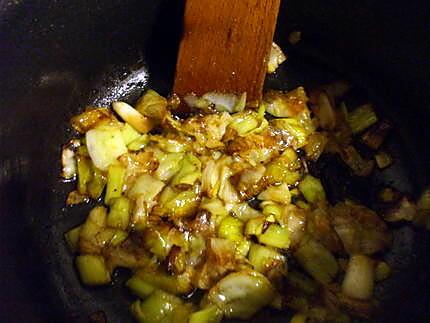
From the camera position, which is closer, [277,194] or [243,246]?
[243,246]

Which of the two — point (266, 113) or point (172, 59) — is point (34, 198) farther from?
point (266, 113)

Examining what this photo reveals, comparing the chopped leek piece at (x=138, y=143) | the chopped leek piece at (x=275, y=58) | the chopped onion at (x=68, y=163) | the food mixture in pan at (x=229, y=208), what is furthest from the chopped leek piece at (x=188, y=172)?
the chopped leek piece at (x=275, y=58)

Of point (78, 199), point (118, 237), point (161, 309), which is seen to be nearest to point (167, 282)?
point (161, 309)

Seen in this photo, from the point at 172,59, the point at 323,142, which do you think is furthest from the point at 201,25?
the point at 323,142

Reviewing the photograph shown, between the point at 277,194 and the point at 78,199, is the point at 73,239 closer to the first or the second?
the point at 78,199

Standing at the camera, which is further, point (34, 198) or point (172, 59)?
point (172, 59)

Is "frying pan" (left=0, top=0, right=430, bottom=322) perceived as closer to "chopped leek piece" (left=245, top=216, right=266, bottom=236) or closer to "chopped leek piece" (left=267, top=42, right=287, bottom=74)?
"chopped leek piece" (left=267, top=42, right=287, bottom=74)

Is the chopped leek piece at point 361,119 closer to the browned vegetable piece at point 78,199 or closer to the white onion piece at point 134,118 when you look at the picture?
the white onion piece at point 134,118
